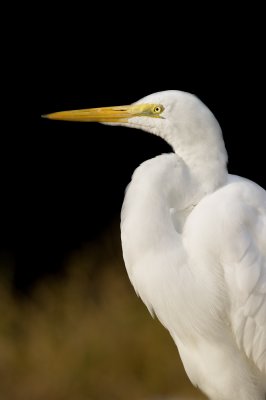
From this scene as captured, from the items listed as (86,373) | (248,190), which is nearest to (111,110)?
Result: (248,190)

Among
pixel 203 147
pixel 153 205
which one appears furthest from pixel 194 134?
pixel 153 205

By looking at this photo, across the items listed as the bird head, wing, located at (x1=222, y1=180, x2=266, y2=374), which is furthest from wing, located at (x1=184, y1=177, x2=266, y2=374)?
the bird head

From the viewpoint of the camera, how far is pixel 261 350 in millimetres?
2340

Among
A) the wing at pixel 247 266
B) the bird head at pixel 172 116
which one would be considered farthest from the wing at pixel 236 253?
the bird head at pixel 172 116

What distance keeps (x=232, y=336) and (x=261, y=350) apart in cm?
9

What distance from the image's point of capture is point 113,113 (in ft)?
7.80

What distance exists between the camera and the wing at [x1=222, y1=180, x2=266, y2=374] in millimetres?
2281

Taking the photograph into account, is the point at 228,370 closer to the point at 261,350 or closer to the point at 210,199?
the point at 261,350

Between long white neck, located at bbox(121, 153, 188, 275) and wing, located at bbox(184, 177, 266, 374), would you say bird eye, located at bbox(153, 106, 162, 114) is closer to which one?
long white neck, located at bbox(121, 153, 188, 275)

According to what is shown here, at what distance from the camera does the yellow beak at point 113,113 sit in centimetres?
231

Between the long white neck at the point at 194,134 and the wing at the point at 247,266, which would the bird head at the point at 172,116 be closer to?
the long white neck at the point at 194,134

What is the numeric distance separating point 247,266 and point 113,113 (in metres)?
0.57

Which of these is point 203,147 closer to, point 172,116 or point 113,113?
point 172,116

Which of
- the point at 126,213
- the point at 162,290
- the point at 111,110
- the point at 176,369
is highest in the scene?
the point at 111,110
